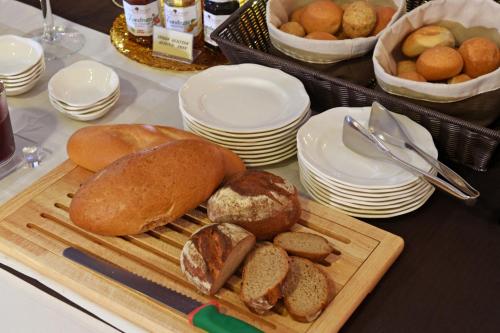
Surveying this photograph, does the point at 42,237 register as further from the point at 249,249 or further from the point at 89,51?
the point at 89,51

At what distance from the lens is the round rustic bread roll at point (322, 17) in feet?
4.31

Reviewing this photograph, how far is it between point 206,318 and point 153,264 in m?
0.16

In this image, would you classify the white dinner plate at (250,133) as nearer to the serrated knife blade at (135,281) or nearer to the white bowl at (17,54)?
the serrated knife blade at (135,281)

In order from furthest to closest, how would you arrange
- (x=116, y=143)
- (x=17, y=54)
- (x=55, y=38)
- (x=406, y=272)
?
(x=55, y=38) < (x=17, y=54) < (x=116, y=143) < (x=406, y=272)

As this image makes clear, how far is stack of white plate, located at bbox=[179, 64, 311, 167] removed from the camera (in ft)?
3.86

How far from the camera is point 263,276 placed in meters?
0.92

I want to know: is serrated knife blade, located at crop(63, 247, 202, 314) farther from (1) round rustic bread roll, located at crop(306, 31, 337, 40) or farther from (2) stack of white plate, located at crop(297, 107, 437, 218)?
(1) round rustic bread roll, located at crop(306, 31, 337, 40)

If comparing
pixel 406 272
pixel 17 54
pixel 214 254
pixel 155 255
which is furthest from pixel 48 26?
pixel 406 272

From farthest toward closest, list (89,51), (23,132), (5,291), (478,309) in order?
(89,51) → (23,132) → (5,291) → (478,309)

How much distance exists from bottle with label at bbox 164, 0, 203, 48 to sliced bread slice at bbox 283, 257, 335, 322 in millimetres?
698

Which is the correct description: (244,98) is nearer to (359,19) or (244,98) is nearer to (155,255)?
(359,19)

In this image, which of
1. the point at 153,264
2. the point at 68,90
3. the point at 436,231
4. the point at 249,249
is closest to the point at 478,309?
the point at 436,231

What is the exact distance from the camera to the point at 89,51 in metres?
1.58

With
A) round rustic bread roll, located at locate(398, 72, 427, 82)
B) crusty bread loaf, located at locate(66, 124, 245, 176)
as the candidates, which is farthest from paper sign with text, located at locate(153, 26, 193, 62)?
round rustic bread roll, located at locate(398, 72, 427, 82)
